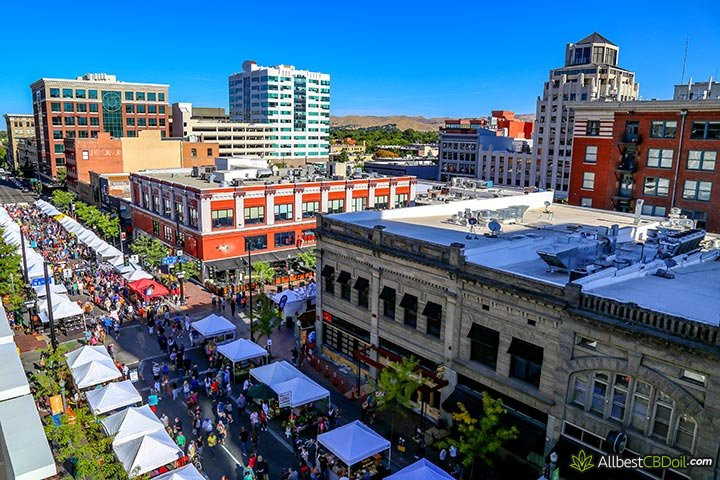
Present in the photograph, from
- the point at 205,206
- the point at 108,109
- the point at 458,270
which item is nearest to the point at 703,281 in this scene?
the point at 458,270

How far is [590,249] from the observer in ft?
80.8

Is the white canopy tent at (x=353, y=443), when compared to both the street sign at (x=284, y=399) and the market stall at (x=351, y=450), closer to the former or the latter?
the market stall at (x=351, y=450)

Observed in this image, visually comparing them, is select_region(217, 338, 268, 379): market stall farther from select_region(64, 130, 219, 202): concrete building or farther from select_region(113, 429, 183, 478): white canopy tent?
select_region(64, 130, 219, 202): concrete building

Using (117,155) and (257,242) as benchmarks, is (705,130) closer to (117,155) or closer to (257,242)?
(257,242)

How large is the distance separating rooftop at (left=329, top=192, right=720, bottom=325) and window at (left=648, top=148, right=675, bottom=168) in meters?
8.28

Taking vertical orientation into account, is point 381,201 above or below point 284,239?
above

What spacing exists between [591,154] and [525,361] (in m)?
32.4

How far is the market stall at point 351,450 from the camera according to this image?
22.0m

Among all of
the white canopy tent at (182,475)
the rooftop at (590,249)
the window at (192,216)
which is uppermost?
the rooftop at (590,249)

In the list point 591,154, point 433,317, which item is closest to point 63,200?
point 591,154

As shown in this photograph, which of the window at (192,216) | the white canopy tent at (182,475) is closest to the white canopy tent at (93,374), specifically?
the white canopy tent at (182,475)

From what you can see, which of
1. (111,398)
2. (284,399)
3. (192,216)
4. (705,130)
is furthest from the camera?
(192,216)

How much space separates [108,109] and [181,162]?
37.4 m

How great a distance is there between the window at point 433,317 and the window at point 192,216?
101 feet
